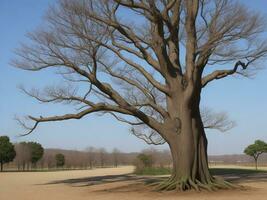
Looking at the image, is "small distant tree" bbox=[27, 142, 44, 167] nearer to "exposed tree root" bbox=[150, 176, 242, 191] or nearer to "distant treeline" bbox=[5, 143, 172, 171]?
Answer: "distant treeline" bbox=[5, 143, 172, 171]

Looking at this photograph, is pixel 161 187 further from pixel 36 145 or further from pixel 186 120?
pixel 36 145

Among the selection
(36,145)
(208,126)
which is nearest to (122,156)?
(36,145)

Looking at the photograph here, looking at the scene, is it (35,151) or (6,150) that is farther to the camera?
(35,151)

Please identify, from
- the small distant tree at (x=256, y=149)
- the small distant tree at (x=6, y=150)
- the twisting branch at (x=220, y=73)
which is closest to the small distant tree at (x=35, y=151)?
the small distant tree at (x=6, y=150)

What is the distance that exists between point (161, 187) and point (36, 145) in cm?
5826


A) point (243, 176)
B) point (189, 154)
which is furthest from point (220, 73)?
point (243, 176)

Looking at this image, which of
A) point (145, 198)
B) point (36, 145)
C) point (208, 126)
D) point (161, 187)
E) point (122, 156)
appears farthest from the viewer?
point (122, 156)

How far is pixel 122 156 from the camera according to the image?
131m

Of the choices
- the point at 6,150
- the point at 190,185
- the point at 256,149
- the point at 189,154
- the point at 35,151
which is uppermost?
the point at 35,151

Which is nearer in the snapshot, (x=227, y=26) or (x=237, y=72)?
(x=227, y=26)

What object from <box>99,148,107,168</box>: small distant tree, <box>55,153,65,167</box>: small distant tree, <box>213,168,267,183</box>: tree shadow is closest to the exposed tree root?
<box>213,168,267,183</box>: tree shadow

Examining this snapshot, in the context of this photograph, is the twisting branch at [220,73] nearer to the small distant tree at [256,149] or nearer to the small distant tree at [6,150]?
the small distant tree at [256,149]

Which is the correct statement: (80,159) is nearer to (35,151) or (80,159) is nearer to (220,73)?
(35,151)

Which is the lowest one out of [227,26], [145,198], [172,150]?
[145,198]
